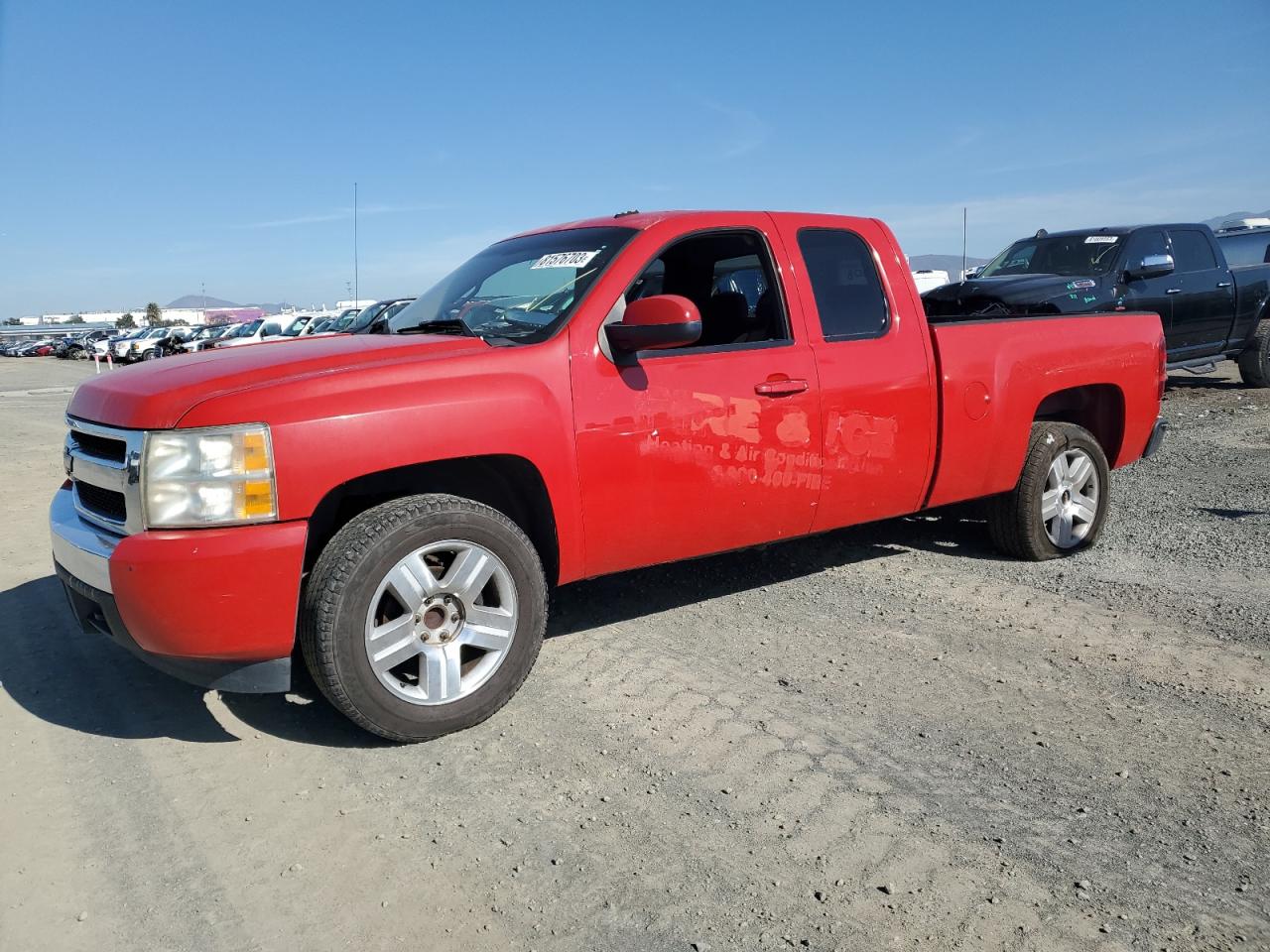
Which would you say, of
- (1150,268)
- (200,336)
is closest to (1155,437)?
(1150,268)

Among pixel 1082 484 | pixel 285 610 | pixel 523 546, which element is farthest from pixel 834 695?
pixel 1082 484

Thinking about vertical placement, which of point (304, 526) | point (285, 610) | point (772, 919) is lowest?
point (772, 919)

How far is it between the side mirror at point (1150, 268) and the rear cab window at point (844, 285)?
23.3ft

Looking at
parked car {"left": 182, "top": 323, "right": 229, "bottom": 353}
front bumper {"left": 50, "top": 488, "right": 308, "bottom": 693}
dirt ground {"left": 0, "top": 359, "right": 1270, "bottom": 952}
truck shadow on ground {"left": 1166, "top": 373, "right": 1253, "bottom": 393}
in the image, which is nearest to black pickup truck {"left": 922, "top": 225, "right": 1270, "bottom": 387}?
truck shadow on ground {"left": 1166, "top": 373, "right": 1253, "bottom": 393}

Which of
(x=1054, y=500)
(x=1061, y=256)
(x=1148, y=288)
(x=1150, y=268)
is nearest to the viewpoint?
(x=1054, y=500)

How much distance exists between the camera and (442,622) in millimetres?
3525

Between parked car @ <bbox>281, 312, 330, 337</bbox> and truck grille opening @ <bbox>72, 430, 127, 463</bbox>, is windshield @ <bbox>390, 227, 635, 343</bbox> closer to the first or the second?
truck grille opening @ <bbox>72, 430, 127, 463</bbox>

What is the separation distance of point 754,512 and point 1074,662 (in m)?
1.42

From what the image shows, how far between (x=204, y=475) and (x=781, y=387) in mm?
2254

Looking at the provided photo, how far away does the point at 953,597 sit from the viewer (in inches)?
199

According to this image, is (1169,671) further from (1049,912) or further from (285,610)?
(285,610)

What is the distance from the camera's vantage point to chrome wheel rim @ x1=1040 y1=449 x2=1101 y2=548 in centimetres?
559

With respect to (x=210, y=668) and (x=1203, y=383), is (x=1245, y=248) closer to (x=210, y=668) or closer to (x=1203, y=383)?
(x=1203, y=383)

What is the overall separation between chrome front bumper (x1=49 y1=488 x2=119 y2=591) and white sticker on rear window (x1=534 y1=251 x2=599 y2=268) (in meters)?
1.99
